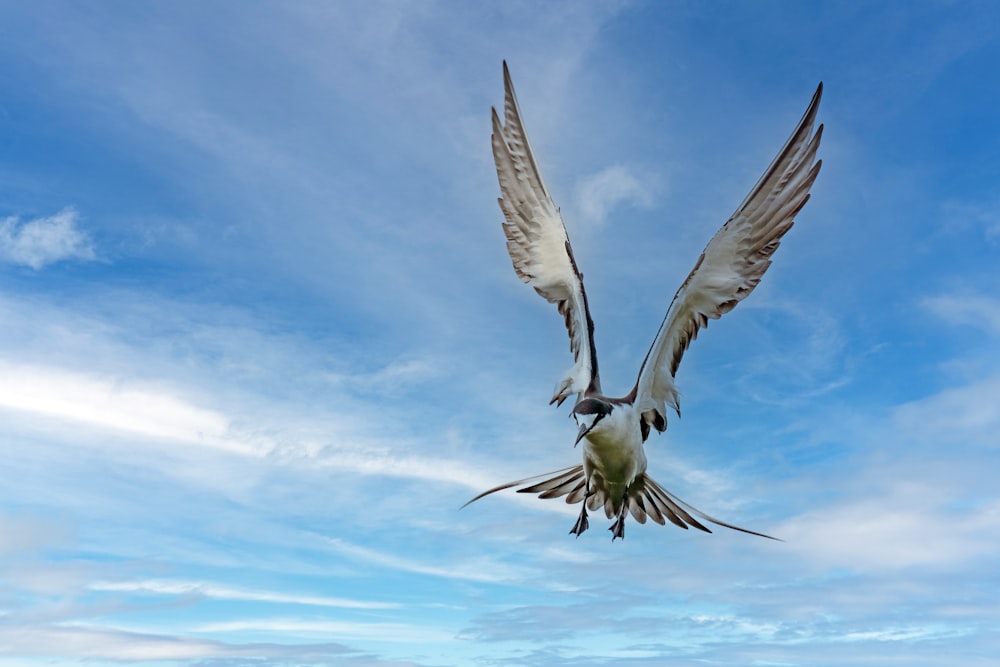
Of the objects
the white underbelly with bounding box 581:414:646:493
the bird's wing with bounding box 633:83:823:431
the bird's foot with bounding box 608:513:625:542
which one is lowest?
the bird's foot with bounding box 608:513:625:542

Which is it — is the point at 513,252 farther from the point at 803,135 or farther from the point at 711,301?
the point at 803,135

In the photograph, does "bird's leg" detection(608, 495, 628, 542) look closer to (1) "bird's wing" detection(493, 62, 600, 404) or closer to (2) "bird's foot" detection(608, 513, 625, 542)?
(2) "bird's foot" detection(608, 513, 625, 542)

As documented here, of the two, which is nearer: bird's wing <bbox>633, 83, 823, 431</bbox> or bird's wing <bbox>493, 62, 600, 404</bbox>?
bird's wing <bbox>633, 83, 823, 431</bbox>

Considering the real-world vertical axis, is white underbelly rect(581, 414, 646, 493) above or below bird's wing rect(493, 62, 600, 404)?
below

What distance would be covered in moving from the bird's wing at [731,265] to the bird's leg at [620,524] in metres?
1.19

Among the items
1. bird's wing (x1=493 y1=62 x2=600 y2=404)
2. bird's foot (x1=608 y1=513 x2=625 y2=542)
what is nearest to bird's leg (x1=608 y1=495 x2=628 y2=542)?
bird's foot (x1=608 y1=513 x2=625 y2=542)

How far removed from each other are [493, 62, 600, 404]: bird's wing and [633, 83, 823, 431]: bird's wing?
1245 millimetres

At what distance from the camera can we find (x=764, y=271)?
459 inches

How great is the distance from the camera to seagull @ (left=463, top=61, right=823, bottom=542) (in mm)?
10977

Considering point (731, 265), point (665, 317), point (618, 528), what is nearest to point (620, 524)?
point (618, 528)

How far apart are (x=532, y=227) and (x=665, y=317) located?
2.78 m

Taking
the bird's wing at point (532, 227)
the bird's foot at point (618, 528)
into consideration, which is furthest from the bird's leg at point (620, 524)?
the bird's wing at point (532, 227)

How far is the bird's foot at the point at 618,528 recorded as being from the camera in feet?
37.2

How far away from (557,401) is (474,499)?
1.90 metres
